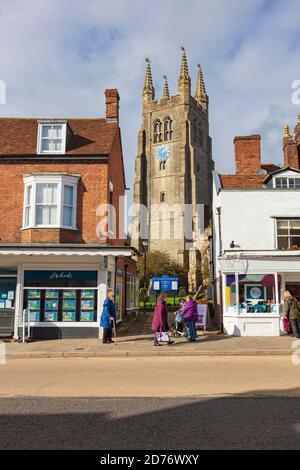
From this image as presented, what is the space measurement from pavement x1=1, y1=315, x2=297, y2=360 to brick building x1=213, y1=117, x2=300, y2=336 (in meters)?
1.28

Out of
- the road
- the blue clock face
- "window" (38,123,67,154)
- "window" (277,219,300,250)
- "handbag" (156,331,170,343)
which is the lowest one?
the road

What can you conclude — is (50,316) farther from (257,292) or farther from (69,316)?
(257,292)

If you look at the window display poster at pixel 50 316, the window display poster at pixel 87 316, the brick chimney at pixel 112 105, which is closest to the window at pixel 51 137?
the brick chimney at pixel 112 105

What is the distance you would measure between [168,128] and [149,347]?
75.1m

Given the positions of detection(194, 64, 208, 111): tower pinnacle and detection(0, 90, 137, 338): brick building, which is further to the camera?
detection(194, 64, 208, 111): tower pinnacle

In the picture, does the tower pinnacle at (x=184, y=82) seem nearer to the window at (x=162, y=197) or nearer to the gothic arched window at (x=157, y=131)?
the gothic arched window at (x=157, y=131)

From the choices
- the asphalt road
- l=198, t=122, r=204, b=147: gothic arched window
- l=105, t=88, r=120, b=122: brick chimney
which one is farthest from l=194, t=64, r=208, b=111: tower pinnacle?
the asphalt road

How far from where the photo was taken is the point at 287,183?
772 inches

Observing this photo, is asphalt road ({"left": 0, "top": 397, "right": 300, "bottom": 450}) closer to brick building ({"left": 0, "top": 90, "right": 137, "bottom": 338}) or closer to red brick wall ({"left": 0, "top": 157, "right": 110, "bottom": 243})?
brick building ({"left": 0, "top": 90, "right": 137, "bottom": 338})

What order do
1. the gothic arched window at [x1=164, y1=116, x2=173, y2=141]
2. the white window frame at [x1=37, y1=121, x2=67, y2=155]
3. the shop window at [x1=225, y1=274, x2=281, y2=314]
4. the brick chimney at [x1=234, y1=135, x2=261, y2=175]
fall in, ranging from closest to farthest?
the shop window at [x1=225, y1=274, x2=281, y2=314] → the white window frame at [x1=37, y1=121, x2=67, y2=155] → the brick chimney at [x1=234, y1=135, x2=261, y2=175] → the gothic arched window at [x1=164, y1=116, x2=173, y2=141]

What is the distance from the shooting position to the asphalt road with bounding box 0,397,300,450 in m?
4.98

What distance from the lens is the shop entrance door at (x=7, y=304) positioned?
16.4 metres

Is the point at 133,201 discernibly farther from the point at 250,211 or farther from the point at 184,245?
the point at 250,211

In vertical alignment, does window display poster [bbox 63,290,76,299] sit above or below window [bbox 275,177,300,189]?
below
